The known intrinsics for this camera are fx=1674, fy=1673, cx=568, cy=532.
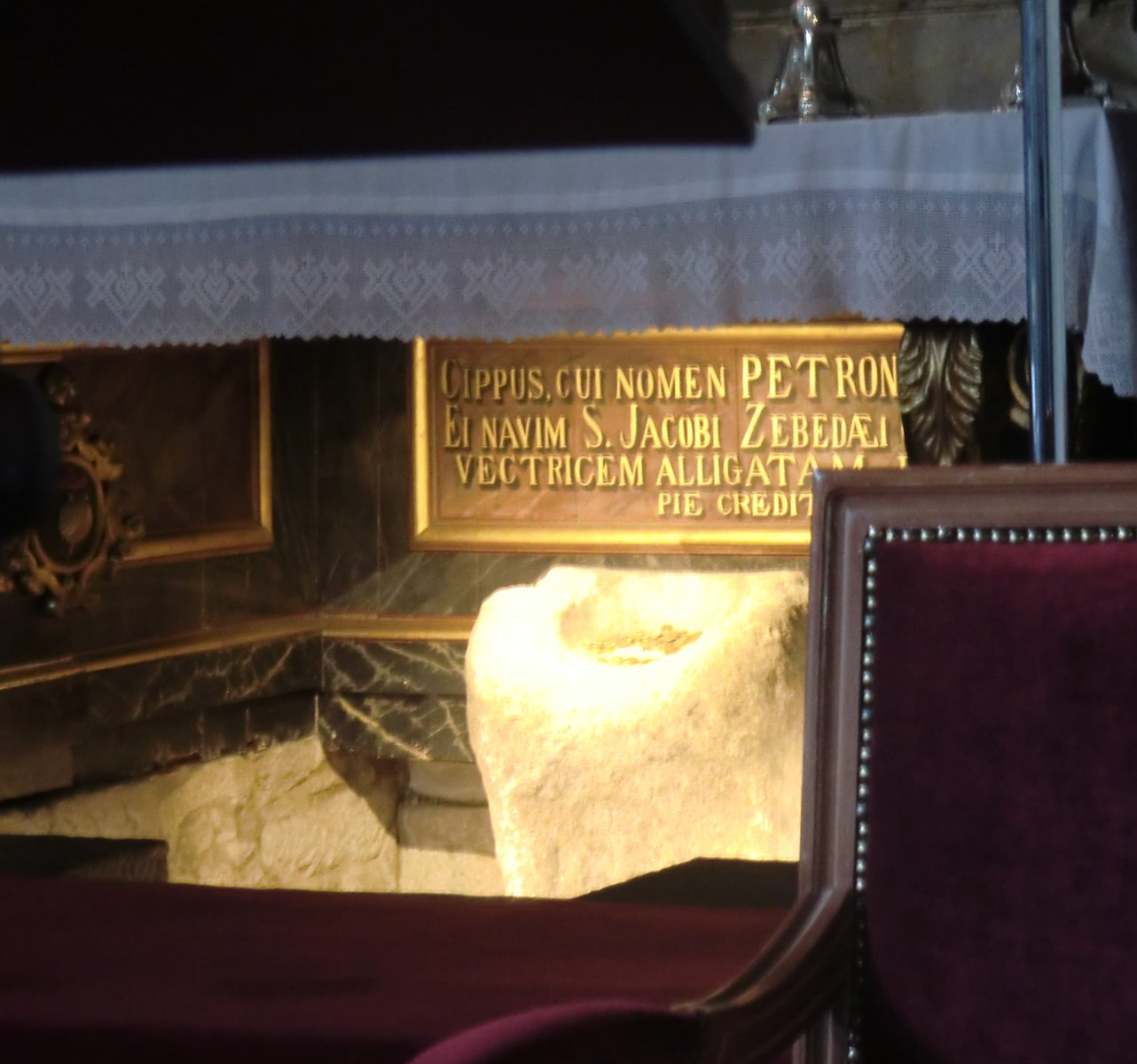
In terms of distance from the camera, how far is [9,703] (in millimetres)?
3260

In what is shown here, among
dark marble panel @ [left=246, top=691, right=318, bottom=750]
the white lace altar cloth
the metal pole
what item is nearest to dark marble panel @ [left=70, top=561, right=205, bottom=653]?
dark marble panel @ [left=246, top=691, right=318, bottom=750]

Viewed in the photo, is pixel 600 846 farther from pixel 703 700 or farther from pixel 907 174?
pixel 907 174

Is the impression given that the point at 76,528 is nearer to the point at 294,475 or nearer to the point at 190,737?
the point at 190,737

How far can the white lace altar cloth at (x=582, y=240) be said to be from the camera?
2219 millimetres

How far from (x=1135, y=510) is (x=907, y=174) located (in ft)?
4.16

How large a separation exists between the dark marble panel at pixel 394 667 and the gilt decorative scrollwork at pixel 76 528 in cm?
74

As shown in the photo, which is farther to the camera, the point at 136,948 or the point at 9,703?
the point at 9,703

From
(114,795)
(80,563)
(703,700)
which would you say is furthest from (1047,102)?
(114,795)

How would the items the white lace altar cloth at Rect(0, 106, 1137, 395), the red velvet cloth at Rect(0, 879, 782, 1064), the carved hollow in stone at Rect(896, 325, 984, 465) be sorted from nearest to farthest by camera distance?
the red velvet cloth at Rect(0, 879, 782, 1064), the white lace altar cloth at Rect(0, 106, 1137, 395), the carved hollow in stone at Rect(896, 325, 984, 465)

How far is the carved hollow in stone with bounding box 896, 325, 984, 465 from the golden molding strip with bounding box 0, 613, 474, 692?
1420 millimetres

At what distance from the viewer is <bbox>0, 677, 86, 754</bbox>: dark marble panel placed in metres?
3.26

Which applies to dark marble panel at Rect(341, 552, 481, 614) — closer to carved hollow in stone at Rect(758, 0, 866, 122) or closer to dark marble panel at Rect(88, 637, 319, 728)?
dark marble panel at Rect(88, 637, 319, 728)

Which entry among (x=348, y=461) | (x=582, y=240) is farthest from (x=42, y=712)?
(x=582, y=240)

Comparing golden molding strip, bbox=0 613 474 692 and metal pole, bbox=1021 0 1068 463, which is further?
golden molding strip, bbox=0 613 474 692
